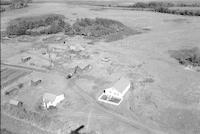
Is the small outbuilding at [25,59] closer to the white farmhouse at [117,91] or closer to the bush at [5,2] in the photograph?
the white farmhouse at [117,91]

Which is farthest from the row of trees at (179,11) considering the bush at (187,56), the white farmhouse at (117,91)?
the white farmhouse at (117,91)

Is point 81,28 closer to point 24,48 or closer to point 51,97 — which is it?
point 24,48

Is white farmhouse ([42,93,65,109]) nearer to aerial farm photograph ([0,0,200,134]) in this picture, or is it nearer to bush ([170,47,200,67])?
aerial farm photograph ([0,0,200,134])

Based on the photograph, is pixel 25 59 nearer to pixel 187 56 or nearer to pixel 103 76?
pixel 103 76

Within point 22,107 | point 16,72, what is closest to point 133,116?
point 22,107

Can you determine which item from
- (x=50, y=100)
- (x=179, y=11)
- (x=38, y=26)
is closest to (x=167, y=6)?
(x=179, y=11)

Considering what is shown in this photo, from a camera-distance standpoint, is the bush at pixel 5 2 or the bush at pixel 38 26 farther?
the bush at pixel 5 2

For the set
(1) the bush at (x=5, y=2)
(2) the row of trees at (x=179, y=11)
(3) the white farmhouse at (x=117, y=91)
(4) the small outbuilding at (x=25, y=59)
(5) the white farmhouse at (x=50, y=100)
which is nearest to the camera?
(5) the white farmhouse at (x=50, y=100)

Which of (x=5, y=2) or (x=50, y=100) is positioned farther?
(x=5, y=2)
